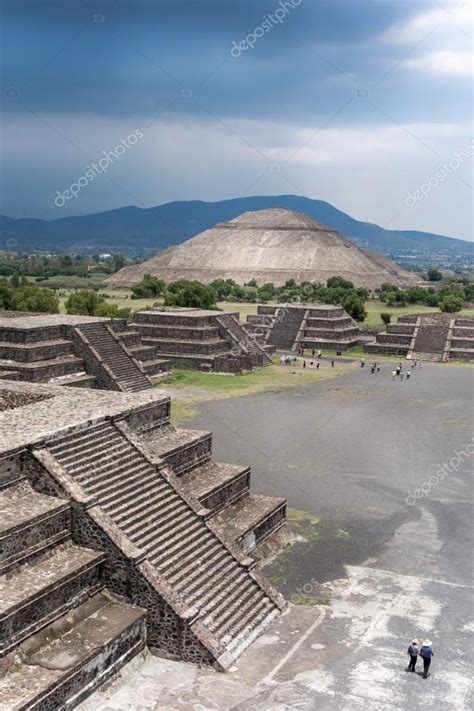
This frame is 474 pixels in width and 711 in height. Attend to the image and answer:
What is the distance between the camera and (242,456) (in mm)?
25547

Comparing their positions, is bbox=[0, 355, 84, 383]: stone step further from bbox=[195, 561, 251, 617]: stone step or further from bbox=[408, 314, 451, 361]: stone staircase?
bbox=[408, 314, 451, 361]: stone staircase

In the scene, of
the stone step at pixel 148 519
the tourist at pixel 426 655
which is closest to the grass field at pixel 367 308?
the stone step at pixel 148 519

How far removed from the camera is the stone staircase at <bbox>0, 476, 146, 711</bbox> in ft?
35.4

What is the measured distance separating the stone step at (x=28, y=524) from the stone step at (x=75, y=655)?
121 cm

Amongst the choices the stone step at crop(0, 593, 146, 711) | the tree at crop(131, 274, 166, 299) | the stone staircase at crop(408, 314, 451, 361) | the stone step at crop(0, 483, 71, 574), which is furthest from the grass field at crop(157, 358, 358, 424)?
the tree at crop(131, 274, 166, 299)

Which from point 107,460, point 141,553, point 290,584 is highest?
point 107,460

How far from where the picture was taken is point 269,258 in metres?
133

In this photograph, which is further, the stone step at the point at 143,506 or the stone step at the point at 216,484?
the stone step at the point at 216,484

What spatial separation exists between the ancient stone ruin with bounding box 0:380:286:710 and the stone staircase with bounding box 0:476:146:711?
2 centimetres

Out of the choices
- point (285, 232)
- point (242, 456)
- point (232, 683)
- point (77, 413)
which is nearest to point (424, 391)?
point (242, 456)

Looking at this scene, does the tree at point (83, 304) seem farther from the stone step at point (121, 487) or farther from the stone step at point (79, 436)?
the stone step at point (121, 487)

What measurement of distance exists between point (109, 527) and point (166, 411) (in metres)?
5.58

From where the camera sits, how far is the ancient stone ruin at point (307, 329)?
58.2m

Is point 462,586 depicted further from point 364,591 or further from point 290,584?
point 290,584
